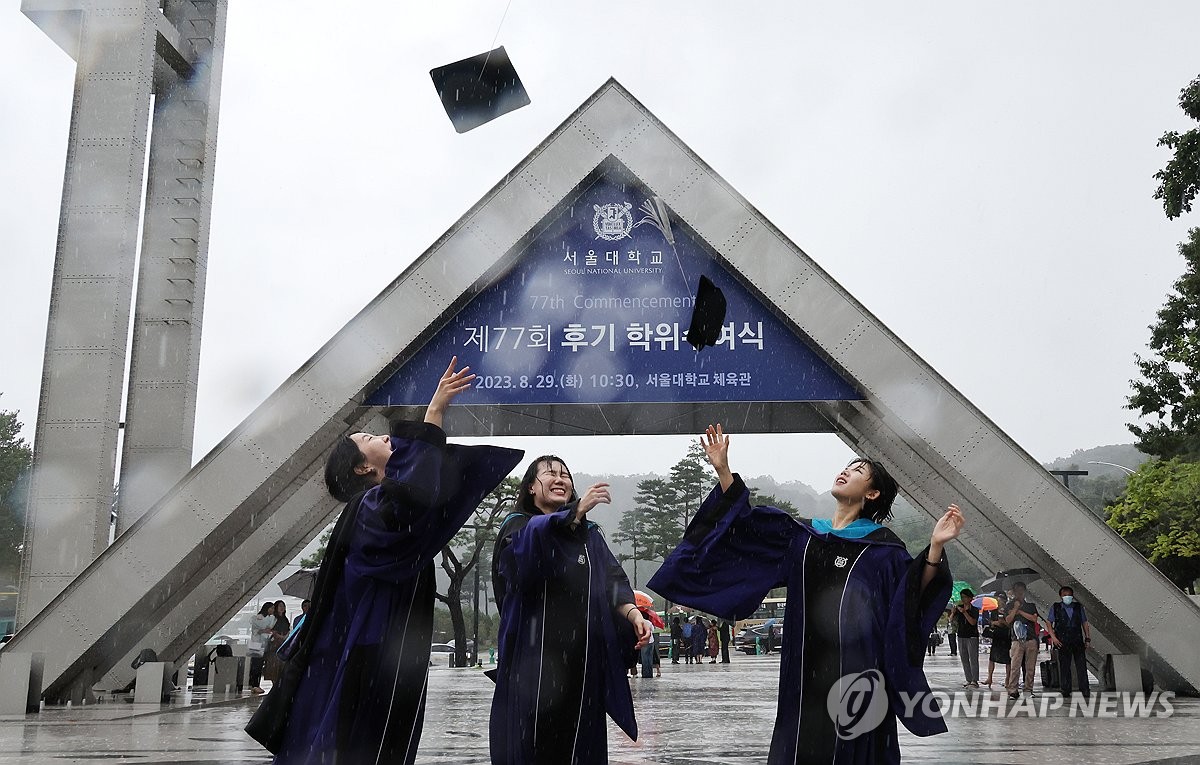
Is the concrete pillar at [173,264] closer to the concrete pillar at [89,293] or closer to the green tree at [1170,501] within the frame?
the concrete pillar at [89,293]

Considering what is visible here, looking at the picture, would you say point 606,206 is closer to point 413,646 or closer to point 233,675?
point 233,675

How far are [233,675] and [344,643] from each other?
604 inches

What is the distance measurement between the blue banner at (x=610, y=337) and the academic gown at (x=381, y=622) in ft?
34.4

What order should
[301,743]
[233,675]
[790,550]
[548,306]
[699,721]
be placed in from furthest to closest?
1. [233,675]
2. [548,306]
3. [699,721]
4. [790,550]
5. [301,743]

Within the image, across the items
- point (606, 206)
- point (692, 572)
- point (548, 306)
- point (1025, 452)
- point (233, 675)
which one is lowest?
point (233, 675)

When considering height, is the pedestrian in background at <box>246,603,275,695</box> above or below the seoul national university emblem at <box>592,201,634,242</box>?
below

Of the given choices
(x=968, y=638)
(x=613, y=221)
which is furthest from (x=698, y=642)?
(x=613, y=221)

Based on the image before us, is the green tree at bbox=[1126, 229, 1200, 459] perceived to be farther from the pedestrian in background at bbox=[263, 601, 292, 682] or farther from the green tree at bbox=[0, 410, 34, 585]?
the green tree at bbox=[0, 410, 34, 585]

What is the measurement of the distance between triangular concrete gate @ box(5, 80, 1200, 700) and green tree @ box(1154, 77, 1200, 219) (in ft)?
21.4

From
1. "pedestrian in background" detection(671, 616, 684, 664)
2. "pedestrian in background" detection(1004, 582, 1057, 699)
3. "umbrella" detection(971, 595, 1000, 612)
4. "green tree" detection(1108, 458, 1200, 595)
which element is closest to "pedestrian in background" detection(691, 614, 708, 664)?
"pedestrian in background" detection(671, 616, 684, 664)

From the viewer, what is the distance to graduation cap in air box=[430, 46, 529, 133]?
12.6 meters

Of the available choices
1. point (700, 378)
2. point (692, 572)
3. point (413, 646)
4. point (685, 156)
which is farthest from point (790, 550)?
point (685, 156)

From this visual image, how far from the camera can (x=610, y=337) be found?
49.3 feet

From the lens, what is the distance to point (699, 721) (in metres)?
10.9
